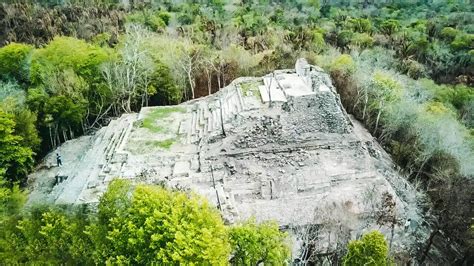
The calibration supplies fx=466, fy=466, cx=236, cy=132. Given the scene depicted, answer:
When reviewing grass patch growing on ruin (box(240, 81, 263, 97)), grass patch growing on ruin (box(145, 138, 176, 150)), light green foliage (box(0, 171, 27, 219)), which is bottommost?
light green foliage (box(0, 171, 27, 219))

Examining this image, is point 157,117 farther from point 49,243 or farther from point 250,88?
point 49,243

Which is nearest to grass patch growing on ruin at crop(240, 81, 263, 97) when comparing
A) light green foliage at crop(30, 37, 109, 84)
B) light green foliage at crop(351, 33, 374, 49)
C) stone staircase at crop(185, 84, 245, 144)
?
stone staircase at crop(185, 84, 245, 144)

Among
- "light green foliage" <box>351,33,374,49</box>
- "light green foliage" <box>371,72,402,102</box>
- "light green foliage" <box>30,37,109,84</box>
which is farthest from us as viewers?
"light green foliage" <box>351,33,374,49</box>

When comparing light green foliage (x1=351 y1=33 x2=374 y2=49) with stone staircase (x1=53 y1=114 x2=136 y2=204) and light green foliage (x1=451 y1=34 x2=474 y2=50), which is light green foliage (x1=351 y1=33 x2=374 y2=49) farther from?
stone staircase (x1=53 y1=114 x2=136 y2=204)

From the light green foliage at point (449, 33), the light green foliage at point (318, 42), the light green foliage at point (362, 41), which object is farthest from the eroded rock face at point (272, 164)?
the light green foliage at point (449, 33)

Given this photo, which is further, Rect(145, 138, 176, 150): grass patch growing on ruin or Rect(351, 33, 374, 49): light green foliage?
Rect(351, 33, 374, 49): light green foliage

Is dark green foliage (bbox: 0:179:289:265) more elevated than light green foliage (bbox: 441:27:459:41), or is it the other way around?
dark green foliage (bbox: 0:179:289:265)

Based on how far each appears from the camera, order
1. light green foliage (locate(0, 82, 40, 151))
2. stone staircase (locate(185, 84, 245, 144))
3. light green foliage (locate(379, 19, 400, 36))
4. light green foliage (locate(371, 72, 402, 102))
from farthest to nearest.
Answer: light green foliage (locate(379, 19, 400, 36)) < light green foliage (locate(371, 72, 402, 102)) < light green foliage (locate(0, 82, 40, 151)) < stone staircase (locate(185, 84, 245, 144))

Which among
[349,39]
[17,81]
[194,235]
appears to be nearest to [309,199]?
[194,235]
